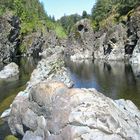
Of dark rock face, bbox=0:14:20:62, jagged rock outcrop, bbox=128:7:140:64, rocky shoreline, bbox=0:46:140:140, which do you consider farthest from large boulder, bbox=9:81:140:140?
dark rock face, bbox=0:14:20:62

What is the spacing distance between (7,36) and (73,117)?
116752 mm

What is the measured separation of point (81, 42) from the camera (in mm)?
178125

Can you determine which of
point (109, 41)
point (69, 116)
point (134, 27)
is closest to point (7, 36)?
point (109, 41)

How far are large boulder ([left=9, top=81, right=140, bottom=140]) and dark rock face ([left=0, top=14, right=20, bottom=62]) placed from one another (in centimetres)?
10491

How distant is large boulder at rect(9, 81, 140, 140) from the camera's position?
31641 mm

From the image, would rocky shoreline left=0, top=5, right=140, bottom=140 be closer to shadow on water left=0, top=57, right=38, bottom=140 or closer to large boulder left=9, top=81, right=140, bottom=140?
large boulder left=9, top=81, right=140, bottom=140

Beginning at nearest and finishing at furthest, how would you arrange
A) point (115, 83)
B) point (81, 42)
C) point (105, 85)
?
point (105, 85)
point (115, 83)
point (81, 42)

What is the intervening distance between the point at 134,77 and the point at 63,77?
2342 centimetres

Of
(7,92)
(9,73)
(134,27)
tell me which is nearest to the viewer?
(7,92)

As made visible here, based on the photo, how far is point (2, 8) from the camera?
16262 centimetres

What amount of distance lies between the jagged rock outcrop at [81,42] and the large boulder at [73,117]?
443 feet

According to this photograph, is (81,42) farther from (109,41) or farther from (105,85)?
(105,85)

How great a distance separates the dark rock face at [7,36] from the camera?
5556 inches

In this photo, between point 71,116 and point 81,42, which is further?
point 81,42
